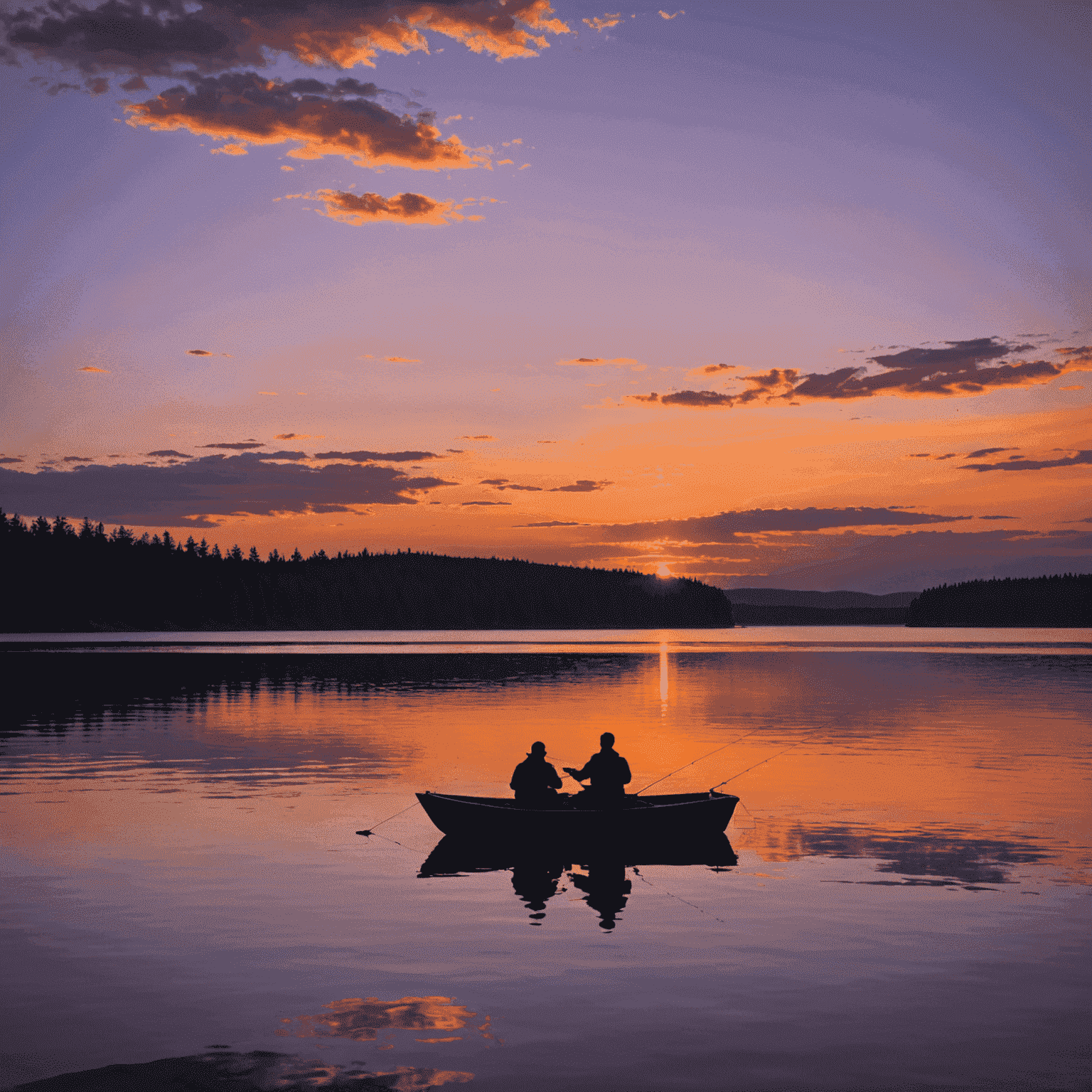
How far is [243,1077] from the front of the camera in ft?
39.8

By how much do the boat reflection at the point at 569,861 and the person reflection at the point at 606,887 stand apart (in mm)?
14

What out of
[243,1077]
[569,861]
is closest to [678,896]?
[569,861]

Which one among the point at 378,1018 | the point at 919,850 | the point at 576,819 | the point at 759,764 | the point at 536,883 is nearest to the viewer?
the point at 378,1018

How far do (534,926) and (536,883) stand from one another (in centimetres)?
380

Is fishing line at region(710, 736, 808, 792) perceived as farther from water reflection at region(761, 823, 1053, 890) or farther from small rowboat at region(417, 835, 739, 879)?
small rowboat at region(417, 835, 739, 879)

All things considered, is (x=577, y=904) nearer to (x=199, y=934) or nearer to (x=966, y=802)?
(x=199, y=934)

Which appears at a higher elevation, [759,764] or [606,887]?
[606,887]

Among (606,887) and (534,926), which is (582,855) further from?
(534,926)

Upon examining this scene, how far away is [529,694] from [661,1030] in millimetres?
63152

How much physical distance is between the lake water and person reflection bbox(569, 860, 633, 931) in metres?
0.12

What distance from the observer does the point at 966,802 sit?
32.5m

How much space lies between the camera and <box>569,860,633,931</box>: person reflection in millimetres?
20391

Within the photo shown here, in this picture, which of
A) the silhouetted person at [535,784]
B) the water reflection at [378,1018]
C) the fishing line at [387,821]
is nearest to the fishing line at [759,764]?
the fishing line at [387,821]

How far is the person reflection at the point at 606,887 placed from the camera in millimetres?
20391
